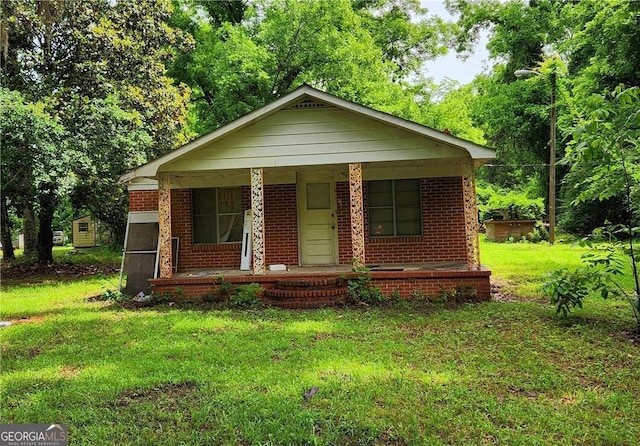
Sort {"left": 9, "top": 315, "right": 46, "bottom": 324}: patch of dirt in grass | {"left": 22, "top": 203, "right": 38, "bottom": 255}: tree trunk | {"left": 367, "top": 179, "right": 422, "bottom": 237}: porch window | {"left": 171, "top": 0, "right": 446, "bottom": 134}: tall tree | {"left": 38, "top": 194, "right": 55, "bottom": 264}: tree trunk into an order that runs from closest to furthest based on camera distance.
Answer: {"left": 9, "top": 315, "right": 46, "bottom": 324}: patch of dirt in grass → {"left": 367, "top": 179, "right": 422, "bottom": 237}: porch window → {"left": 38, "top": 194, "right": 55, "bottom": 264}: tree trunk → {"left": 171, "top": 0, "right": 446, "bottom": 134}: tall tree → {"left": 22, "top": 203, "right": 38, "bottom": 255}: tree trunk

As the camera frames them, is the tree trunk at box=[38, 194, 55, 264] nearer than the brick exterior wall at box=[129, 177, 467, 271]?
No

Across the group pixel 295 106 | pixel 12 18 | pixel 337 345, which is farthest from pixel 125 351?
pixel 12 18

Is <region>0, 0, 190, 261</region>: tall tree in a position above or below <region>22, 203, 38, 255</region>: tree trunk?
above

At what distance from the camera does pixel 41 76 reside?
13555 millimetres

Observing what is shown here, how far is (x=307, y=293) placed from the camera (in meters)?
8.11

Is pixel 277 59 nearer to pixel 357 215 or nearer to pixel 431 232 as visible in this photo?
pixel 431 232

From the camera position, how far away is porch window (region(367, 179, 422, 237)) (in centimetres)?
1030

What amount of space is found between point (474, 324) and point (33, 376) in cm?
554

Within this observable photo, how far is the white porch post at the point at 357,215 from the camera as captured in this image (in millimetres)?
8453

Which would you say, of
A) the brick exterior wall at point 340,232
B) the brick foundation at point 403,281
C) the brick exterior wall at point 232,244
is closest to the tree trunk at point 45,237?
the brick exterior wall at point 232,244

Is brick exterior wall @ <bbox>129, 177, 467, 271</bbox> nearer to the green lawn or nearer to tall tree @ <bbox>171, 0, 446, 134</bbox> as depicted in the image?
the green lawn

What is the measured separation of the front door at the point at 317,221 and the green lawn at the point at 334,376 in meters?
2.82

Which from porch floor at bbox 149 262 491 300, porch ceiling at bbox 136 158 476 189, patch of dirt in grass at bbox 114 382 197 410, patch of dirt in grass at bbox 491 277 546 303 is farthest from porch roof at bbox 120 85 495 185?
patch of dirt in grass at bbox 114 382 197 410

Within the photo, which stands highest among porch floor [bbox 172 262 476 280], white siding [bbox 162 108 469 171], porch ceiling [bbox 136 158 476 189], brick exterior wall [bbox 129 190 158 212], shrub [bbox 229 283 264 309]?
white siding [bbox 162 108 469 171]
